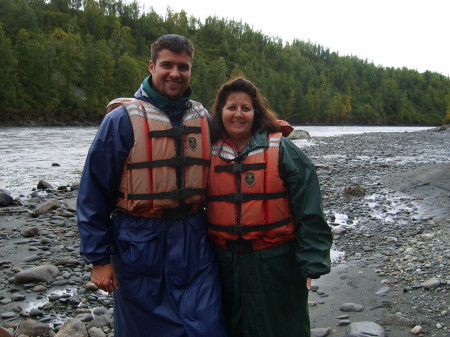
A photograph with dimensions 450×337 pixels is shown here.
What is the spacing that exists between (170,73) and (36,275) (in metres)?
4.28

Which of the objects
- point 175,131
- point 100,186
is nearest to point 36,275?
point 100,186

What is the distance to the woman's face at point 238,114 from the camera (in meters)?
3.22

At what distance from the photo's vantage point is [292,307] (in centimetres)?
315

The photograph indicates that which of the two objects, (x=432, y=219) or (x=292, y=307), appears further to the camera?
(x=432, y=219)

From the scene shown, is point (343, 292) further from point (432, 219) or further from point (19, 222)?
point (19, 222)

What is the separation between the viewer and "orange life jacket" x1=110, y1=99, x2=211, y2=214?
9.70 ft

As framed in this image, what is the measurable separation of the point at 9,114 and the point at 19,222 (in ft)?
153

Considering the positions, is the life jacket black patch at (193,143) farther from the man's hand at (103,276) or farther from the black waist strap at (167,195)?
the man's hand at (103,276)

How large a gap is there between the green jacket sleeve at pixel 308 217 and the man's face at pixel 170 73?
3.17 ft

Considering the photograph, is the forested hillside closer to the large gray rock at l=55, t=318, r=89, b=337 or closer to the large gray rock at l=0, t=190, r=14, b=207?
the large gray rock at l=55, t=318, r=89, b=337

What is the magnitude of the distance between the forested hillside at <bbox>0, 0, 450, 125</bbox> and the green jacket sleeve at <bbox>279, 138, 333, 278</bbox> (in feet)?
5.51

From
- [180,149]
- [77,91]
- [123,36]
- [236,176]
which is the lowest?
[236,176]

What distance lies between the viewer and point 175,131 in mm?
3105

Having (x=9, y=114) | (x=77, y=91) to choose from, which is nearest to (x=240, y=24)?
(x=77, y=91)
